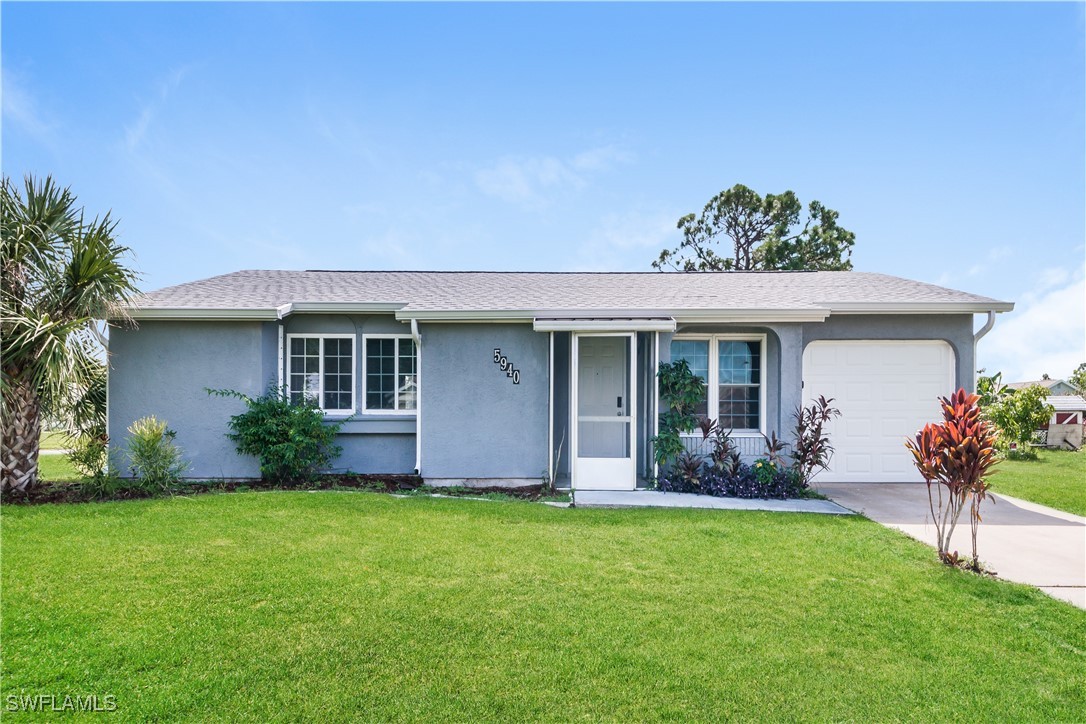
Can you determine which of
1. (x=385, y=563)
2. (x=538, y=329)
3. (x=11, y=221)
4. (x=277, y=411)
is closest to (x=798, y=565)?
(x=385, y=563)

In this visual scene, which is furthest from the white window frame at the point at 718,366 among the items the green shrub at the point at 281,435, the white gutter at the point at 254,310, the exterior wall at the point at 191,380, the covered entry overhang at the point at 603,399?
the exterior wall at the point at 191,380

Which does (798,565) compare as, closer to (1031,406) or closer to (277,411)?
(277,411)

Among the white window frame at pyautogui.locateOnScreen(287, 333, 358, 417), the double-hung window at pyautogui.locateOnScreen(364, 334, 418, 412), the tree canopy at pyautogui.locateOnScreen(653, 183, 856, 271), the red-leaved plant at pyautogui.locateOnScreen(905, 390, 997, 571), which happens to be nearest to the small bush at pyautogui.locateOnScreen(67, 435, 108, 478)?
the white window frame at pyautogui.locateOnScreen(287, 333, 358, 417)

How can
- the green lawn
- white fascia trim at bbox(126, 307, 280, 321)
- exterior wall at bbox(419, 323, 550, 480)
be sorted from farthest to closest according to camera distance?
exterior wall at bbox(419, 323, 550, 480) → white fascia trim at bbox(126, 307, 280, 321) → the green lawn

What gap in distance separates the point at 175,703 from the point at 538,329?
6.28 m

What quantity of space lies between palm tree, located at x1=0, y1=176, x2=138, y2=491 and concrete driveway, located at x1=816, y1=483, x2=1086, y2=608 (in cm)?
1217

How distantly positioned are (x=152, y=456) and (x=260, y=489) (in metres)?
1.65

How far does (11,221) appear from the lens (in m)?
7.68

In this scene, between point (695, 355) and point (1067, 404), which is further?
point (1067, 404)

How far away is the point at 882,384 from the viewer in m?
9.45

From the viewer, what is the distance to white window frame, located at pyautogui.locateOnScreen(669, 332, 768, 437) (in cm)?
906

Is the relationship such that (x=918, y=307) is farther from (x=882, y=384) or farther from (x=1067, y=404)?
(x=1067, y=404)

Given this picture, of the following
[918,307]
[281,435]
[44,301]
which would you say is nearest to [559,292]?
[281,435]

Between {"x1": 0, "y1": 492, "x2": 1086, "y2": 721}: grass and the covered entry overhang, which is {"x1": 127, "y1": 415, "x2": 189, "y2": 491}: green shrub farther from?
the covered entry overhang
